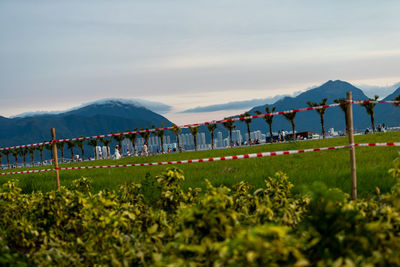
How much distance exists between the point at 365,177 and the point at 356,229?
693 cm

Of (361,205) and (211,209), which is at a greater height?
(211,209)

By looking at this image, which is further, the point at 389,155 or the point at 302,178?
the point at 389,155

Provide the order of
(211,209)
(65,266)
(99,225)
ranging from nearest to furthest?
(211,209), (65,266), (99,225)

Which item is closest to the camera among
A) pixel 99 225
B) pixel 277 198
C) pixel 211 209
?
pixel 211 209

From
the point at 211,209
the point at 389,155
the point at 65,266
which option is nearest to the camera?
the point at 211,209

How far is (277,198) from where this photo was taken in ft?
26.1

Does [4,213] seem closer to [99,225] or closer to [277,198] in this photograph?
[99,225]

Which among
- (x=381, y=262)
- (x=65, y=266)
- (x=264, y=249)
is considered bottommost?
(x=65, y=266)

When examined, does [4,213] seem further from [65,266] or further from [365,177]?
[365,177]

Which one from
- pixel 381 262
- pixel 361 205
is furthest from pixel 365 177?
pixel 381 262

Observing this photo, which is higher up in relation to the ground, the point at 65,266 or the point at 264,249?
the point at 264,249

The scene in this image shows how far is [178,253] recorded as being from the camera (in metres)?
4.47

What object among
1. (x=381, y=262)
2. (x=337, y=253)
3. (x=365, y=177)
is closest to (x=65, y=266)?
(x=337, y=253)

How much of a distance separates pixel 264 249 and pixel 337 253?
3.78 feet
